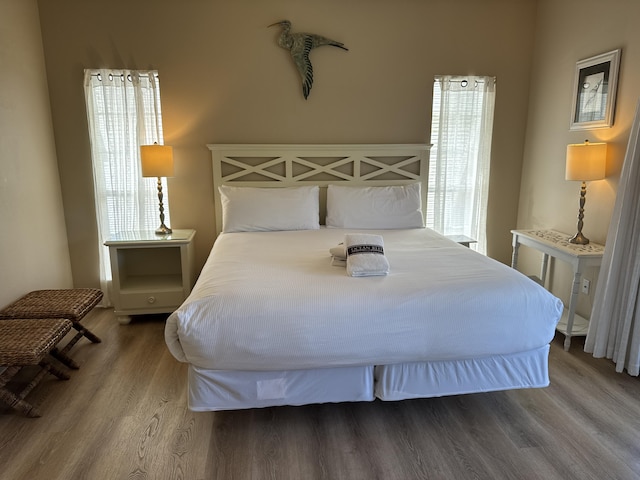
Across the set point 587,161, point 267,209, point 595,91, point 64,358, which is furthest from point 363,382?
point 595,91

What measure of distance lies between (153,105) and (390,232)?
7.03ft

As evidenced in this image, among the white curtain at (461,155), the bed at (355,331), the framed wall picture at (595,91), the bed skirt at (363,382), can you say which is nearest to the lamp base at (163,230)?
the bed at (355,331)

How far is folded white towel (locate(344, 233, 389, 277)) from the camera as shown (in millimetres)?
2182

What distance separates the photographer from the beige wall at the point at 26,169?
108 inches

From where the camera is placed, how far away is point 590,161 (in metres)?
2.84

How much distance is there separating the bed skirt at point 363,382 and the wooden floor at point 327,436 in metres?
0.15

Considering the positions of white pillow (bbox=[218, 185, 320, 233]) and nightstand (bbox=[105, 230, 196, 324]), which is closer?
nightstand (bbox=[105, 230, 196, 324])

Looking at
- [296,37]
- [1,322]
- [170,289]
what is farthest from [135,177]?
[296,37]

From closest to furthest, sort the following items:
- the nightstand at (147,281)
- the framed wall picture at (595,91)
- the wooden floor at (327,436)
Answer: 1. the wooden floor at (327,436)
2. the framed wall picture at (595,91)
3. the nightstand at (147,281)

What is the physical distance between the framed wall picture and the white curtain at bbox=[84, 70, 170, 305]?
3.22 m

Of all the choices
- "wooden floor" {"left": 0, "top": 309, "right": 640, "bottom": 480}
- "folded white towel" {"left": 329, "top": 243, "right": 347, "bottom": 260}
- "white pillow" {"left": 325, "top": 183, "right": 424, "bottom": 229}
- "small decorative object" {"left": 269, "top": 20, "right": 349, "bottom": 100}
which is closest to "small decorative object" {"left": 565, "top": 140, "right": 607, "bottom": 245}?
"white pillow" {"left": 325, "top": 183, "right": 424, "bottom": 229}

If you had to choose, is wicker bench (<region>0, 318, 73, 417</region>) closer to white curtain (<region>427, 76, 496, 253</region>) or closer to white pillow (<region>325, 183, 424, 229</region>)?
white pillow (<region>325, 183, 424, 229</region>)

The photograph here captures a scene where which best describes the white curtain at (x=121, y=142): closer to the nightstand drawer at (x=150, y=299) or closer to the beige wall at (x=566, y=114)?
the nightstand drawer at (x=150, y=299)

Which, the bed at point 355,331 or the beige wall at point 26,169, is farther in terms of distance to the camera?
the beige wall at point 26,169
